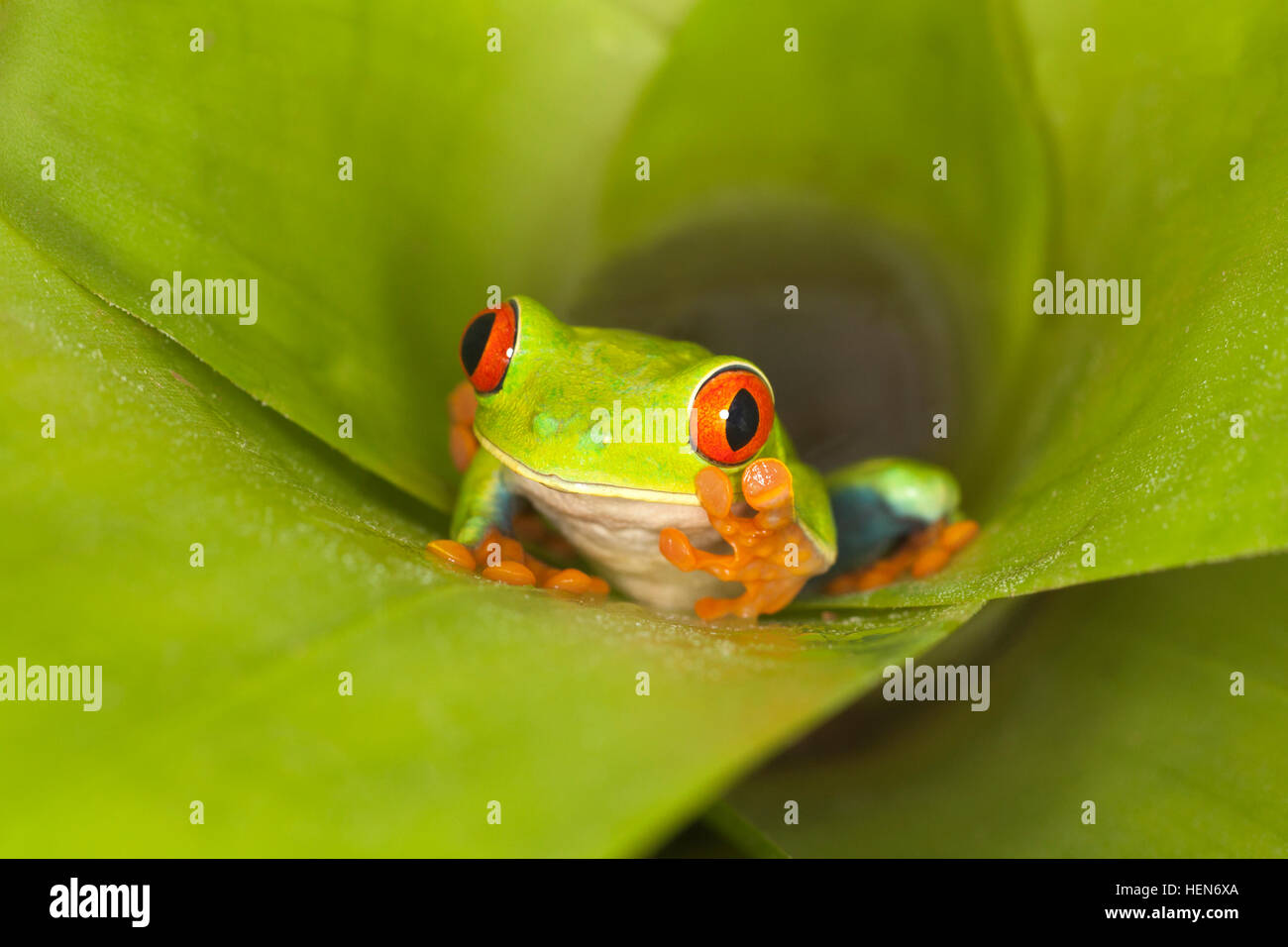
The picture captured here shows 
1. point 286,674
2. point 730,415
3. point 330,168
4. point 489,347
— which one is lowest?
point 286,674

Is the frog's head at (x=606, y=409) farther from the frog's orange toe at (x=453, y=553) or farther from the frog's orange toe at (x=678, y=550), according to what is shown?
the frog's orange toe at (x=453, y=553)

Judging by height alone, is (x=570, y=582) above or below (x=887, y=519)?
below

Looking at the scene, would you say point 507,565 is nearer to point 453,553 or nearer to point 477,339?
point 453,553

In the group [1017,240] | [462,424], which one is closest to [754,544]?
[462,424]

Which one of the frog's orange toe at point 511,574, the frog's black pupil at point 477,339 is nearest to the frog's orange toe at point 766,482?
the frog's orange toe at point 511,574

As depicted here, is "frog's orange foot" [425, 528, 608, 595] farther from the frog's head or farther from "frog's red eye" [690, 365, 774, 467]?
"frog's red eye" [690, 365, 774, 467]

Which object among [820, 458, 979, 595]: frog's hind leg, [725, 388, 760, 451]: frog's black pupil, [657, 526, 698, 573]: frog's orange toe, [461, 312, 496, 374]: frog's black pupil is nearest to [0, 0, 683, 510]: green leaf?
[461, 312, 496, 374]: frog's black pupil

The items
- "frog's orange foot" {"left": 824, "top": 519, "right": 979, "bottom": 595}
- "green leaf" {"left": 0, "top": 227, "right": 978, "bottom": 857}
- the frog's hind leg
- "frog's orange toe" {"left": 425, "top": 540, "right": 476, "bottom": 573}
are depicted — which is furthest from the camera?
the frog's hind leg
